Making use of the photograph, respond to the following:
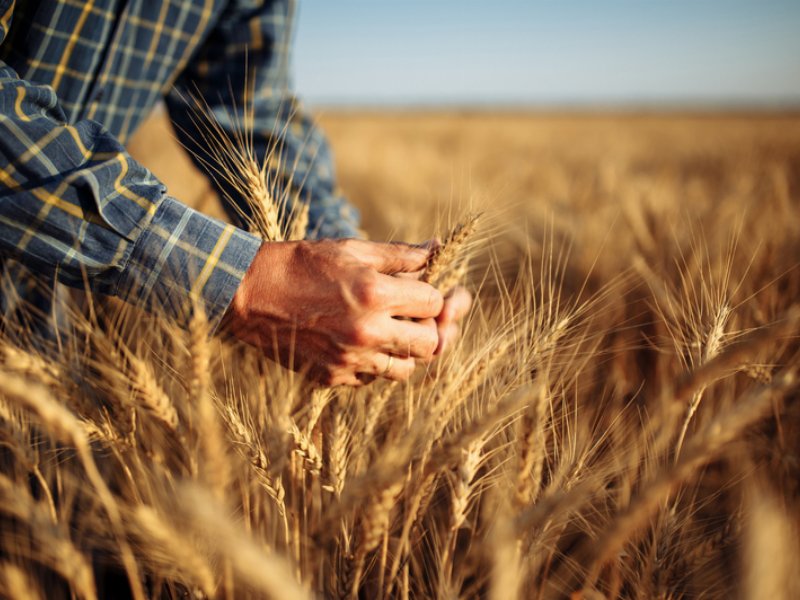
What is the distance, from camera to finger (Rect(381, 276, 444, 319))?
2.13 feet

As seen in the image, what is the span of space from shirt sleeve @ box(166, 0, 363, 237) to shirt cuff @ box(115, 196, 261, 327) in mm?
495

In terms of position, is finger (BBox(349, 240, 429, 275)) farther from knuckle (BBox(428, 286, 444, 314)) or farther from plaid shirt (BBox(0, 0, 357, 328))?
plaid shirt (BBox(0, 0, 357, 328))

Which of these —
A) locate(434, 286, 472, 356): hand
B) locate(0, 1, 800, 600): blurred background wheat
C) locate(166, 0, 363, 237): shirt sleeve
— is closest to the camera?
locate(0, 1, 800, 600): blurred background wheat

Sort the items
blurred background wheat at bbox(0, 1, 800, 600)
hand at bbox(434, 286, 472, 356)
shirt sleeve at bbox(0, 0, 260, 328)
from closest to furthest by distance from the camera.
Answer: blurred background wheat at bbox(0, 1, 800, 600)
shirt sleeve at bbox(0, 0, 260, 328)
hand at bbox(434, 286, 472, 356)

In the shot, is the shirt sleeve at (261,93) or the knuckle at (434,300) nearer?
the knuckle at (434,300)

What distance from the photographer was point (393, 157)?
4.73 meters

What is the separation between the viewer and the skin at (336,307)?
0.64 meters

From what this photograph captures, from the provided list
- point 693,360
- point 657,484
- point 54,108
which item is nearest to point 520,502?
point 657,484

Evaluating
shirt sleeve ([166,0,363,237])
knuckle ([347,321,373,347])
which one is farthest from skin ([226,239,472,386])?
shirt sleeve ([166,0,363,237])

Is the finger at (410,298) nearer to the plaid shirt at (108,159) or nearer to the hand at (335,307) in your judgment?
the hand at (335,307)

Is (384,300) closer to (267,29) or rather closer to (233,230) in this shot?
(233,230)

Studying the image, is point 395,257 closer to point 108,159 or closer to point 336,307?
point 336,307

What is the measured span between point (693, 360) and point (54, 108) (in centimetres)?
106

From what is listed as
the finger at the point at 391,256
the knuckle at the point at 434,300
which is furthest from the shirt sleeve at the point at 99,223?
the knuckle at the point at 434,300
